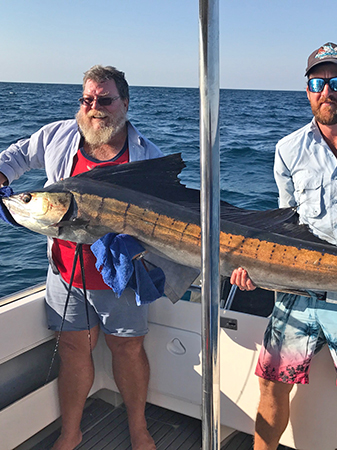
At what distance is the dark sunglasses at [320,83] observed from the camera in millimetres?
1894

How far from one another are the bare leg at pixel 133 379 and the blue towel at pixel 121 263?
0.57m

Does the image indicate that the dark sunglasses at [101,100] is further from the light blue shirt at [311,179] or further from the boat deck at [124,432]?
the boat deck at [124,432]

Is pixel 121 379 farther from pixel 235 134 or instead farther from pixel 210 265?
pixel 235 134

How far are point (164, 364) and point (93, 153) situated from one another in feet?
3.70

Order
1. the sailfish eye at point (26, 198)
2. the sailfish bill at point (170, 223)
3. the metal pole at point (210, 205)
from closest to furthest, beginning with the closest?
the metal pole at point (210, 205), the sailfish bill at point (170, 223), the sailfish eye at point (26, 198)

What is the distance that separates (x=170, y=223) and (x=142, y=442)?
3.88 ft

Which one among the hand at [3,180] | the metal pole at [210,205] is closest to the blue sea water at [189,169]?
the hand at [3,180]

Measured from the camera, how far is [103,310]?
2.25 metres

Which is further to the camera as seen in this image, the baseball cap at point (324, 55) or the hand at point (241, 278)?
the baseball cap at point (324, 55)

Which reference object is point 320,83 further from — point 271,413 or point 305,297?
point 271,413

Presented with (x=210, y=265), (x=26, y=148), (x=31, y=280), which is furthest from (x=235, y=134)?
(x=210, y=265)

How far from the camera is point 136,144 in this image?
86.4 inches

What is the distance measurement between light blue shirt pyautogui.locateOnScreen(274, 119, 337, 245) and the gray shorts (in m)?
0.86

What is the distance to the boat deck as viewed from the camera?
7.65 ft
